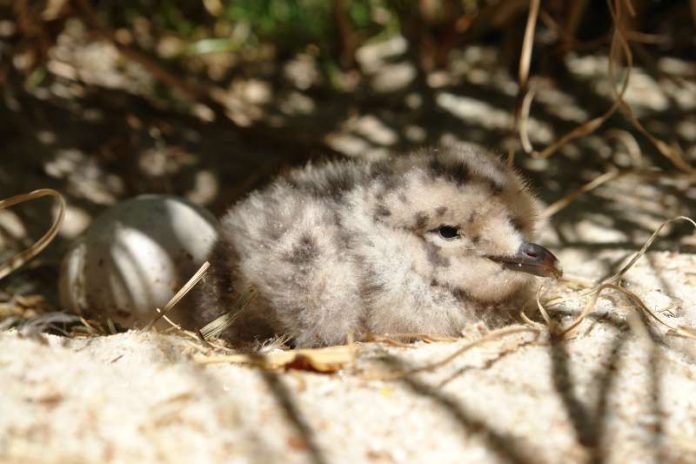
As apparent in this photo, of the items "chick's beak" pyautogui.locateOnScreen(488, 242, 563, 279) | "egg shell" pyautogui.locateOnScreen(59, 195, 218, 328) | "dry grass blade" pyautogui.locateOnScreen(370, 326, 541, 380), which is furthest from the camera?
"egg shell" pyautogui.locateOnScreen(59, 195, 218, 328)

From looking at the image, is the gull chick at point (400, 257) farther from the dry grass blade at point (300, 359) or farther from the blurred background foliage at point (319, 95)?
the blurred background foliage at point (319, 95)

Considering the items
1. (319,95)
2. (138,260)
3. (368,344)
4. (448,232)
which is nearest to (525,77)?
(448,232)

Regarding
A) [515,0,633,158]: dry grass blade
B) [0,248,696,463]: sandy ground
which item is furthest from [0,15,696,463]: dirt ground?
[515,0,633,158]: dry grass blade

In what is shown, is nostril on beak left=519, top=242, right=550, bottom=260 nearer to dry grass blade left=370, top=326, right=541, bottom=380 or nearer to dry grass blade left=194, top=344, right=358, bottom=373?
dry grass blade left=370, top=326, right=541, bottom=380

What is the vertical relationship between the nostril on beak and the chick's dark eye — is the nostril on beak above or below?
below

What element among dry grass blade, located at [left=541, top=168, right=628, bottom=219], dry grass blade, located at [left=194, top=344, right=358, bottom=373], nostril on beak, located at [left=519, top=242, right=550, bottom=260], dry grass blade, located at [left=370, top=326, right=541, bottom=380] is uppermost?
dry grass blade, located at [left=194, top=344, right=358, bottom=373]

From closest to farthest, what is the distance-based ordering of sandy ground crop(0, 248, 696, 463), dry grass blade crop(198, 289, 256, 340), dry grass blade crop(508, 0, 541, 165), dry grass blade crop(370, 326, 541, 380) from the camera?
sandy ground crop(0, 248, 696, 463) < dry grass blade crop(370, 326, 541, 380) < dry grass blade crop(198, 289, 256, 340) < dry grass blade crop(508, 0, 541, 165)

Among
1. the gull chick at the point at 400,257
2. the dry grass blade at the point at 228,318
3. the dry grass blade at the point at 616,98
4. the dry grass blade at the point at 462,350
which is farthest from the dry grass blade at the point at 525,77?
the dry grass blade at the point at 228,318
